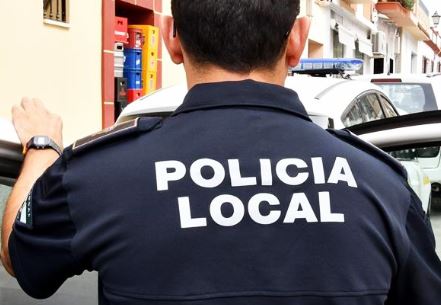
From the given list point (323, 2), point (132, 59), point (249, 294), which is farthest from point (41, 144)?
point (323, 2)

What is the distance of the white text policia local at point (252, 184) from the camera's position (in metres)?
1.12

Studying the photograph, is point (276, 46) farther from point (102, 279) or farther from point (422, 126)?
point (422, 126)

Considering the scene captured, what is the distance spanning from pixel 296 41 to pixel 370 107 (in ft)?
12.7

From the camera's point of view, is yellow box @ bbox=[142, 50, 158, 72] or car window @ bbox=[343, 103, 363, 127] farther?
yellow box @ bbox=[142, 50, 158, 72]

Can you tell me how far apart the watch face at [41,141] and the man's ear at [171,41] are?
0.32 m

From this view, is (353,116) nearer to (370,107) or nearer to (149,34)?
(370,107)

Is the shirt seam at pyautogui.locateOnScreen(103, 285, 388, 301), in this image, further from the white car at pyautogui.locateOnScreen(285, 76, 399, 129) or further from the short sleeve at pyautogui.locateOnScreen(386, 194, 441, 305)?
the white car at pyautogui.locateOnScreen(285, 76, 399, 129)

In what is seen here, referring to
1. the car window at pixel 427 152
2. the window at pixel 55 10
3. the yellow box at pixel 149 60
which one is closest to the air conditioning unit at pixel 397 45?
the yellow box at pixel 149 60

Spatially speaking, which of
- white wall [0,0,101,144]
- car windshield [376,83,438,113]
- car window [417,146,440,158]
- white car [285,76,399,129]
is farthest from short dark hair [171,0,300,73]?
car windshield [376,83,438,113]

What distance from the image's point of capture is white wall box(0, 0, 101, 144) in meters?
7.71

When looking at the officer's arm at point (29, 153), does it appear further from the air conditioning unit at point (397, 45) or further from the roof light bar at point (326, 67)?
the air conditioning unit at point (397, 45)

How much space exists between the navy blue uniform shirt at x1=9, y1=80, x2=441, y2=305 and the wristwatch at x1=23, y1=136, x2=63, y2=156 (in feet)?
0.87

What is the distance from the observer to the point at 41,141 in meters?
1.46

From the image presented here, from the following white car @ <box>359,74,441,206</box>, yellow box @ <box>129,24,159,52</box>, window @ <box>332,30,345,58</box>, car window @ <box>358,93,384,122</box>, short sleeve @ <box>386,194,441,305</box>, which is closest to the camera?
short sleeve @ <box>386,194,441,305</box>
